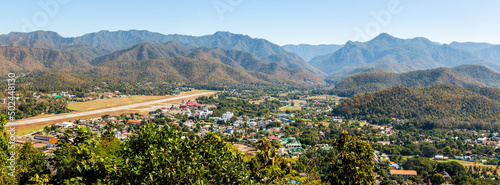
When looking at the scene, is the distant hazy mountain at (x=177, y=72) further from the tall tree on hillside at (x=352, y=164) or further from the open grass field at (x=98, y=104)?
the tall tree on hillside at (x=352, y=164)

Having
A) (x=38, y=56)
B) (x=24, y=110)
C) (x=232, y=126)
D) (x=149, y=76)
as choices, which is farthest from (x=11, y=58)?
(x=232, y=126)

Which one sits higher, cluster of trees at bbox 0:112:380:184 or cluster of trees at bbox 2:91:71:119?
cluster of trees at bbox 0:112:380:184

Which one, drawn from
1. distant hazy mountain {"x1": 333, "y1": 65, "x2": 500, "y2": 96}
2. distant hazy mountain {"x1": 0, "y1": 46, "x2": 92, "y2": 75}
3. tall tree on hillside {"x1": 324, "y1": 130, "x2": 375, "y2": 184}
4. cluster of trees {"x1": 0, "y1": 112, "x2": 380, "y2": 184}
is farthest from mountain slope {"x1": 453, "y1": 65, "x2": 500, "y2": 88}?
distant hazy mountain {"x1": 0, "y1": 46, "x2": 92, "y2": 75}

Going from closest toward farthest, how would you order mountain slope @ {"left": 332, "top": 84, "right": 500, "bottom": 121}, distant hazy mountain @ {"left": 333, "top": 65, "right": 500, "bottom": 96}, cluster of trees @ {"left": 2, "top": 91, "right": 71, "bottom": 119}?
cluster of trees @ {"left": 2, "top": 91, "right": 71, "bottom": 119} → mountain slope @ {"left": 332, "top": 84, "right": 500, "bottom": 121} → distant hazy mountain @ {"left": 333, "top": 65, "right": 500, "bottom": 96}

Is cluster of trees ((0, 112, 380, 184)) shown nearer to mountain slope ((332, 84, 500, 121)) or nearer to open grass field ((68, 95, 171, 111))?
open grass field ((68, 95, 171, 111))

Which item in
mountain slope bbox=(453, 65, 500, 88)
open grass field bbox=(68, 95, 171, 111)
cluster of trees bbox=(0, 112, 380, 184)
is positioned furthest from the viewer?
mountain slope bbox=(453, 65, 500, 88)

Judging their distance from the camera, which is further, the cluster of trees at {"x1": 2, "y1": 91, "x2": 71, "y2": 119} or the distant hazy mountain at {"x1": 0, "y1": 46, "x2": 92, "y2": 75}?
the distant hazy mountain at {"x1": 0, "y1": 46, "x2": 92, "y2": 75}

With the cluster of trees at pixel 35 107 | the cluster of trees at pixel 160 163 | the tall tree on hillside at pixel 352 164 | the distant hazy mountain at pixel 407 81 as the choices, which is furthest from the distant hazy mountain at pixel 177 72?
the tall tree on hillside at pixel 352 164
